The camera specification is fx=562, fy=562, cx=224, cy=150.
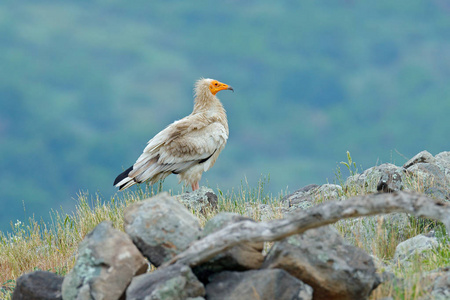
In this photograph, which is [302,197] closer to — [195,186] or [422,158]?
[195,186]

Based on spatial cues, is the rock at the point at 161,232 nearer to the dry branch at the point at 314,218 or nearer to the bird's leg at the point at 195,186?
the dry branch at the point at 314,218

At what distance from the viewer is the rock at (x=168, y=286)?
433 cm

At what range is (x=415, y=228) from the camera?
7977mm

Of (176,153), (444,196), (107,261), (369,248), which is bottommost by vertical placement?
(107,261)

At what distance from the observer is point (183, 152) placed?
11.5 m

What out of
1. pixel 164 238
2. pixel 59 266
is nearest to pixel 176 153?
pixel 59 266

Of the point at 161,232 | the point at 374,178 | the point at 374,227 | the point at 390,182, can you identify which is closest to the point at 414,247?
the point at 374,227

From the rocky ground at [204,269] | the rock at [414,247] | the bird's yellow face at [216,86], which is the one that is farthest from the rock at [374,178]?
the bird's yellow face at [216,86]

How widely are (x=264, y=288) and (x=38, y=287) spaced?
2340 mm

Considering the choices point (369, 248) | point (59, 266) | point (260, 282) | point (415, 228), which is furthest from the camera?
point (59, 266)

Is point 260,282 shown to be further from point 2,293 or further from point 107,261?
point 2,293

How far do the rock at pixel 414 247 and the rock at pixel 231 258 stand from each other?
2442mm

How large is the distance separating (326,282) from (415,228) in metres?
3.84

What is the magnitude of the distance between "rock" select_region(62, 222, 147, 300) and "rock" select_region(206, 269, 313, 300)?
2.58ft
